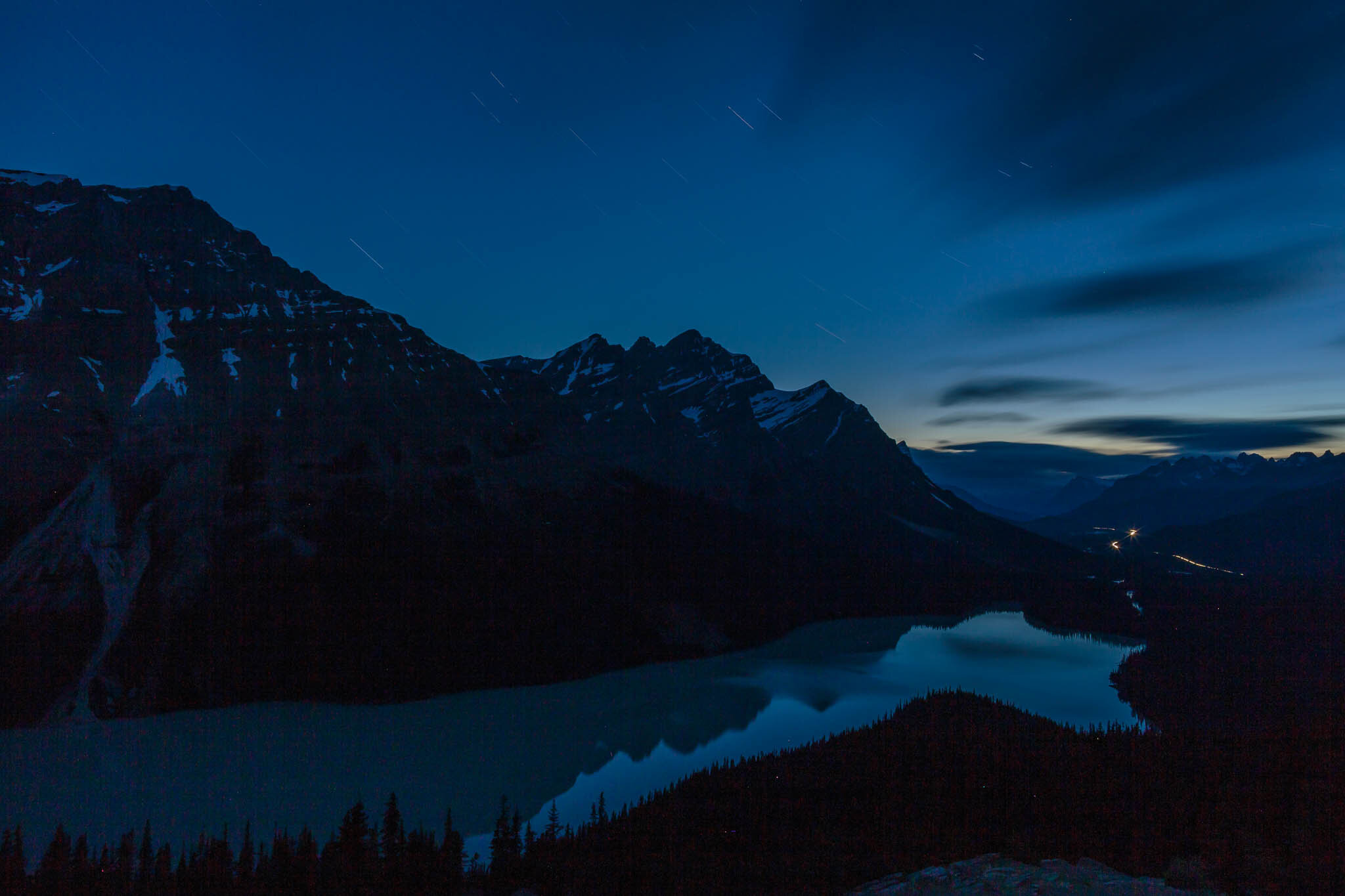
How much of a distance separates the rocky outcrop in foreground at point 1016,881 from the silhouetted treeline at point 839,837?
2560 mm

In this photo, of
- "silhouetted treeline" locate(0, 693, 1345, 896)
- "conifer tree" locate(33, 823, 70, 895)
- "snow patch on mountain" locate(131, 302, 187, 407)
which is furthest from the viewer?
"snow patch on mountain" locate(131, 302, 187, 407)

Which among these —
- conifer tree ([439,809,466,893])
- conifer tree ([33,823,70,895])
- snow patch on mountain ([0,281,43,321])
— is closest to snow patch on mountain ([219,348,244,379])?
snow patch on mountain ([0,281,43,321])

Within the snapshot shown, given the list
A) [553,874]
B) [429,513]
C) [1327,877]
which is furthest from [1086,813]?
[429,513]

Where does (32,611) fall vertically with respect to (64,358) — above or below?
below

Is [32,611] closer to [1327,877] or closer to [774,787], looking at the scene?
[774,787]

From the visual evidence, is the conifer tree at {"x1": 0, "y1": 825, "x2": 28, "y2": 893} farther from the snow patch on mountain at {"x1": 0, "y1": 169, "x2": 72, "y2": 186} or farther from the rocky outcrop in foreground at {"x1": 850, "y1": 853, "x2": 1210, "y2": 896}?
the snow patch on mountain at {"x1": 0, "y1": 169, "x2": 72, "y2": 186}

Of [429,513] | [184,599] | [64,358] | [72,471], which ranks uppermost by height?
[64,358]

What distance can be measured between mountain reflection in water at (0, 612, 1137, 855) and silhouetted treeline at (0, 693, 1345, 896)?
23.7ft

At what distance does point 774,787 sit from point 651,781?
714 inches

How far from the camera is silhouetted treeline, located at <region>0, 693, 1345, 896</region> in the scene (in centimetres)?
5144

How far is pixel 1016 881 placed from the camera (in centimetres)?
4166

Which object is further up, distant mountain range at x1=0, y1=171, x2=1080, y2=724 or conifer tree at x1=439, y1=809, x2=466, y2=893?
distant mountain range at x1=0, y1=171, x2=1080, y2=724

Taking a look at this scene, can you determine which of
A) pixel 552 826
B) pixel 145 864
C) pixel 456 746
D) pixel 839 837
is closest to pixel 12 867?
pixel 145 864

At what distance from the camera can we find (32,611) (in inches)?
4545
